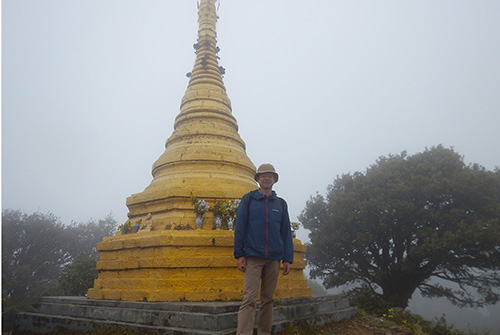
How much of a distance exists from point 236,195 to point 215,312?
12.1 feet

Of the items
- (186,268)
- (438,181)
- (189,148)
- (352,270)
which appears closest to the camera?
(186,268)

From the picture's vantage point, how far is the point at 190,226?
7809 mm

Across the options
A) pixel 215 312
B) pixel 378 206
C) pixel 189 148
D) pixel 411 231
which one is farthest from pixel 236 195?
pixel 411 231

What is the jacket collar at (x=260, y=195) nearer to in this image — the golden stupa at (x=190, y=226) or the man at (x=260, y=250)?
the man at (x=260, y=250)

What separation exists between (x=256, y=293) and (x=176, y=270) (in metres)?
3.10

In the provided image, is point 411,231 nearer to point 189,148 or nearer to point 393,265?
point 393,265

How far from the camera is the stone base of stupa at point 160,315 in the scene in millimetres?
4930

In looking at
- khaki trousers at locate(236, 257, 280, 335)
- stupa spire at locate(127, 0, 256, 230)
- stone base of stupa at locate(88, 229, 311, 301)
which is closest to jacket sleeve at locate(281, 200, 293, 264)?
khaki trousers at locate(236, 257, 280, 335)

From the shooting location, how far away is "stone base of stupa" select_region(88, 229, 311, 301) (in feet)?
21.8

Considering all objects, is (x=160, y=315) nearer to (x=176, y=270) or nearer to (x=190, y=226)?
(x=176, y=270)

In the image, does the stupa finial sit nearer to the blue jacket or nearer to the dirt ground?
the blue jacket

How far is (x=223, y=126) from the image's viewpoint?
10.4m

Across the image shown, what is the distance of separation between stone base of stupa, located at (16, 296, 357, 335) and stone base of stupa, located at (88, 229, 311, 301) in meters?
0.56

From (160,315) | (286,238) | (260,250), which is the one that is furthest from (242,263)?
(160,315)
